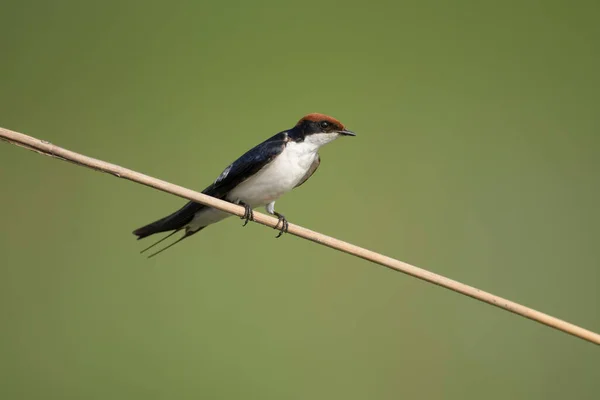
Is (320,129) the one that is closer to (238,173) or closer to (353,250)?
(238,173)

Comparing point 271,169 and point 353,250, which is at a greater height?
point 271,169

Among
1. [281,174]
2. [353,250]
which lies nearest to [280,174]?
[281,174]

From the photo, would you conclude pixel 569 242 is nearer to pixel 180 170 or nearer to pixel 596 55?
pixel 596 55

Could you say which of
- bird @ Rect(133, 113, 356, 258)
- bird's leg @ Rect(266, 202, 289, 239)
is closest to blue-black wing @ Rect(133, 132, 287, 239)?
bird @ Rect(133, 113, 356, 258)

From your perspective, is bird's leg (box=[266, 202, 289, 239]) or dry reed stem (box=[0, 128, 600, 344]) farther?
bird's leg (box=[266, 202, 289, 239])

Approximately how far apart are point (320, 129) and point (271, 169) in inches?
5.1

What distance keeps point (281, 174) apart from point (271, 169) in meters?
0.02

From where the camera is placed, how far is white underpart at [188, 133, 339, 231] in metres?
1.21

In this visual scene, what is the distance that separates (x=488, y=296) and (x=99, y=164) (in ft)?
1.82

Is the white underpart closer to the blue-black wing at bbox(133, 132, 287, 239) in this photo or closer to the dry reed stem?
the blue-black wing at bbox(133, 132, 287, 239)

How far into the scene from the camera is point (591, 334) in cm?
82

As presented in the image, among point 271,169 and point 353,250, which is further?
point 271,169

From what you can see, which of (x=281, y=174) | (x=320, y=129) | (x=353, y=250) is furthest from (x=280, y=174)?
(x=353, y=250)

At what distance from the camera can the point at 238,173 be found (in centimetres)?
122
